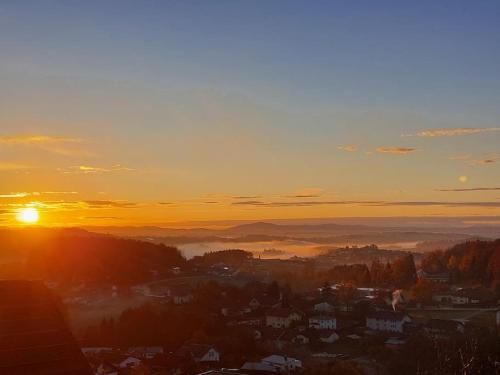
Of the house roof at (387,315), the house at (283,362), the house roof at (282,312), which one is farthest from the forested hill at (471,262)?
the house at (283,362)

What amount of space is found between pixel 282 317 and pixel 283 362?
8.36 metres

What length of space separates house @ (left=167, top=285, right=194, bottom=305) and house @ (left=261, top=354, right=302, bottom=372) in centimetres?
1071

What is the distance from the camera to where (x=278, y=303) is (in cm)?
2728

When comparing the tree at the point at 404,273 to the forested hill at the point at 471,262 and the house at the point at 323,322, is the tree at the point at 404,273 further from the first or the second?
the house at the point at 323,322

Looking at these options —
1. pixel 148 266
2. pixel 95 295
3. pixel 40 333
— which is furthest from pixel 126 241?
pixel 40 333

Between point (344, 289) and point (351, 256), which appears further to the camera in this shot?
point (351, 256)

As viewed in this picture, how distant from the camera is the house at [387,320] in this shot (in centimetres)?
2156

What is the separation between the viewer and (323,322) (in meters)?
22.7

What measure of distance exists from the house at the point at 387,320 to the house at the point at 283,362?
6.81 m

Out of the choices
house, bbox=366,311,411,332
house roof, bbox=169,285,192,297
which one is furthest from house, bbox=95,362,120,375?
house roof, bbox=169,285,192,297

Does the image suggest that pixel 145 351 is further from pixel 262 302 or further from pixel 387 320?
pixel 262 302

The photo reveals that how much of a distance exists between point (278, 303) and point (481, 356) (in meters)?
14.0

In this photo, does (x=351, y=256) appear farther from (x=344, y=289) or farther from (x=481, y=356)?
(x=481, y=356)

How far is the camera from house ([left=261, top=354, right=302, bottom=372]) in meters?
14.7
